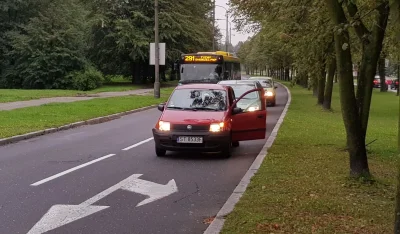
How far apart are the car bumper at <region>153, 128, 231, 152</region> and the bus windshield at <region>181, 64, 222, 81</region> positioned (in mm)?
18004

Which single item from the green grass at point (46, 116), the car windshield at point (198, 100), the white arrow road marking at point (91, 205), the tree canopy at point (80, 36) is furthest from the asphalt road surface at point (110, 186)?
the tree canopy at point (80, 36)

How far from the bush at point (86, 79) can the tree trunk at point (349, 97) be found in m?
38.6

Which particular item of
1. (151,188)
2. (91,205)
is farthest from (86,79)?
(91,205)

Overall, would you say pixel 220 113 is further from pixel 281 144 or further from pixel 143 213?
pixel 143 213

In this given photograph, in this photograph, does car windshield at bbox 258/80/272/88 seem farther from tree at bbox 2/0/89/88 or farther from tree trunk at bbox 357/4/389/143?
tree at bbox 2/0/89/88

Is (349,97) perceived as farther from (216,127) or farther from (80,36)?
(80,36)

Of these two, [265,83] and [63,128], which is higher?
[265,83]

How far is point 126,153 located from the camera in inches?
473

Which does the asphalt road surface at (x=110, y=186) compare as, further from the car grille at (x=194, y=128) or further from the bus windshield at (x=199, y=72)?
the bus windshield at (x=199, y=72)

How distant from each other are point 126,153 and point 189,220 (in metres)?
5.74

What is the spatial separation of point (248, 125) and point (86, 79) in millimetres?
35036

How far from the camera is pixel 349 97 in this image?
27.3 ft

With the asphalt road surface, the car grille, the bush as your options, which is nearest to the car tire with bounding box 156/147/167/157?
the asphalt road surface

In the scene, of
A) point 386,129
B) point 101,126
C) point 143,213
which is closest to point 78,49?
point 101,126
